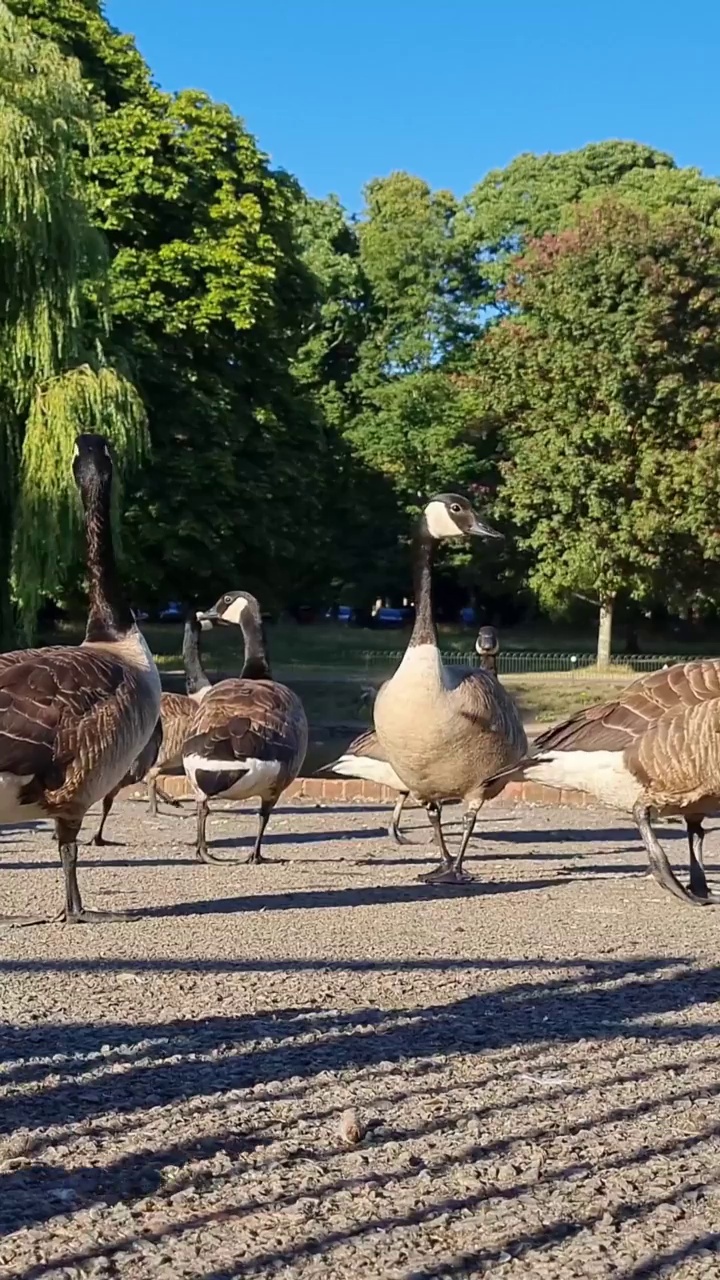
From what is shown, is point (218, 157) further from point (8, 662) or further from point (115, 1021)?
point (115, 1021)

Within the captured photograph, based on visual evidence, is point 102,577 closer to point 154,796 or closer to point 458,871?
point 458,871

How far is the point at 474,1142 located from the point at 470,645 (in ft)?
132

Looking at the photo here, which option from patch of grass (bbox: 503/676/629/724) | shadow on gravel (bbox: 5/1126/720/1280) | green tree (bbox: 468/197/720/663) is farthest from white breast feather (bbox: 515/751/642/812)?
green tree (bbox: 468/197/720/663)

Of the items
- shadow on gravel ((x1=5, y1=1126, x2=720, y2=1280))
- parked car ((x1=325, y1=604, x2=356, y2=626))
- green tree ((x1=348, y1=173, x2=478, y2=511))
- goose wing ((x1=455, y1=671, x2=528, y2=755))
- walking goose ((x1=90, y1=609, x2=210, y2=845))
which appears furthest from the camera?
parked car ((x1=325, y1=604, x2=356, y2=626))

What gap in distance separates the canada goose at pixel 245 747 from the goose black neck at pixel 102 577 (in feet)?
5.53

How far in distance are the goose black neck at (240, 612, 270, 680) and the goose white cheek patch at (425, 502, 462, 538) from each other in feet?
8.87

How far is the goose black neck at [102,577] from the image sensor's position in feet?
28.2

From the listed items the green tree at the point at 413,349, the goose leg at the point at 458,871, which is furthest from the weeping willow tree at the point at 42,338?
the green tree at the point at 413,349

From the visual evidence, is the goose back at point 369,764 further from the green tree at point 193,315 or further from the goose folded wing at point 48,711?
the green tree at point 193,315

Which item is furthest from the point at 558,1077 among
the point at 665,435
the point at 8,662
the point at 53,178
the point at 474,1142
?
the point at 665,435

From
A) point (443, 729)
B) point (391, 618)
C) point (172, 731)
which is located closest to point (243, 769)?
point (443, 729)

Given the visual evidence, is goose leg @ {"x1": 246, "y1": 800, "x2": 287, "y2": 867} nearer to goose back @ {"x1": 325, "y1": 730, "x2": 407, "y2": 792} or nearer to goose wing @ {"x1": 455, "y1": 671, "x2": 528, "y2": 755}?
goose back @ {"x1": 325, "y1": 730, "x2": 407, "y2": 792}

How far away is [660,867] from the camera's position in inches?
344

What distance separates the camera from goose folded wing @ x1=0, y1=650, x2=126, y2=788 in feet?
24.2
